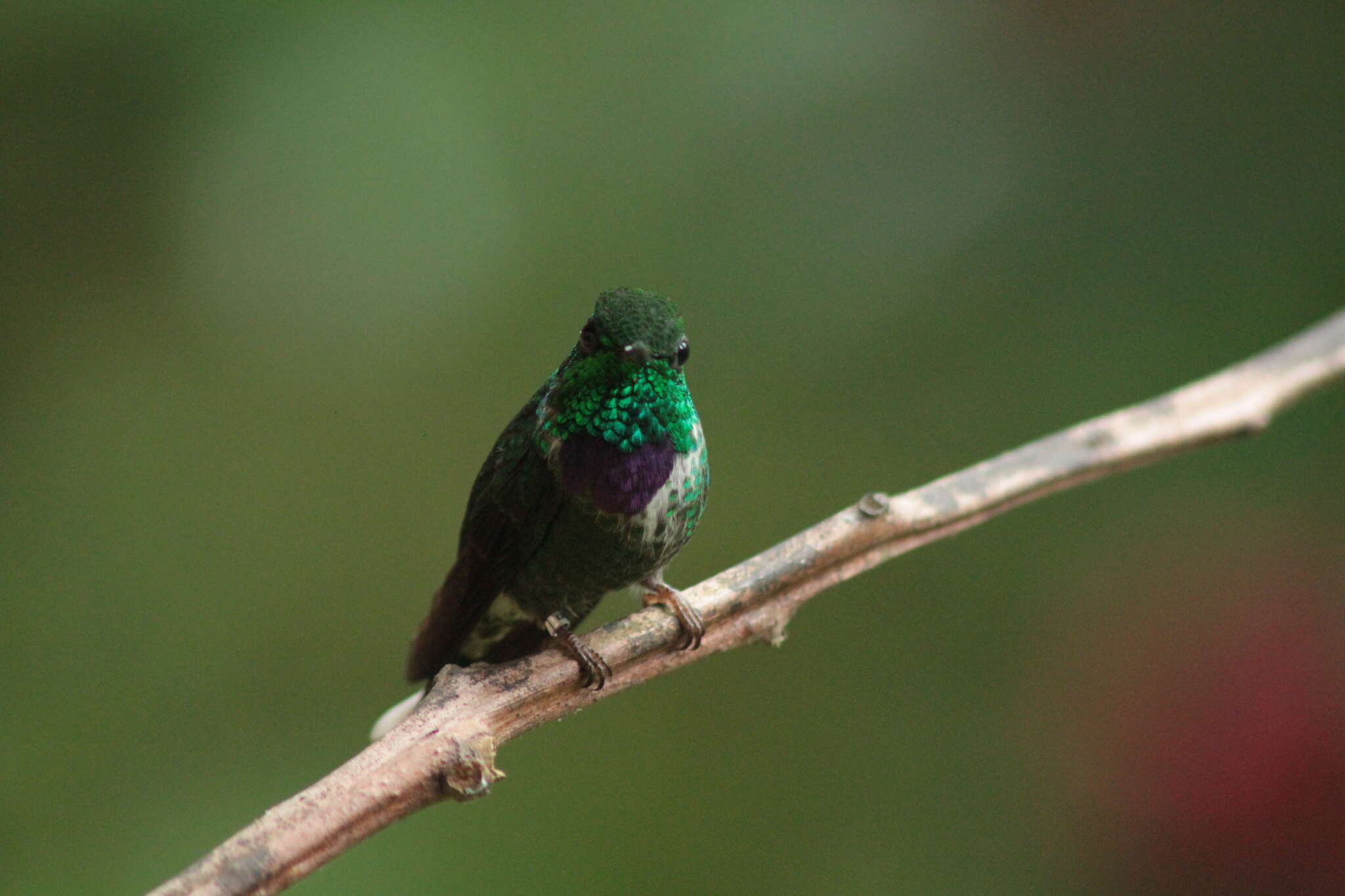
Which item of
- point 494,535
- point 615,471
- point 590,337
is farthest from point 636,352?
point 494,535

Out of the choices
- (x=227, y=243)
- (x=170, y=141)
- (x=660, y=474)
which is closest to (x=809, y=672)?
(x=660, y=474)

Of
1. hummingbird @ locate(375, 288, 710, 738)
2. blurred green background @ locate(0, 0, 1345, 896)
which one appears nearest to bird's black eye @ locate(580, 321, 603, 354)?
hummingbird @ locate(375, 288, 710, 738)

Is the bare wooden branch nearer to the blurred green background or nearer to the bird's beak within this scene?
the bird's beak

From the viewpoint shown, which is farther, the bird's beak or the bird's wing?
the bird's wing

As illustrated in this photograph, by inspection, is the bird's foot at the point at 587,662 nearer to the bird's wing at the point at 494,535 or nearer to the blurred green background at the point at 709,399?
the bird's wing at the point at 494,535

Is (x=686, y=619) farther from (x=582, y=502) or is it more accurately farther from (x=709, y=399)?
(x=709, y=399)

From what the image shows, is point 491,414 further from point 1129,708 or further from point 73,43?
point 1129,708

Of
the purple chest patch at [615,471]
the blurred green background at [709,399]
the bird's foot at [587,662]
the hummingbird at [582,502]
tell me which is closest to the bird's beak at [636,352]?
the hummingbird at [582,502]
